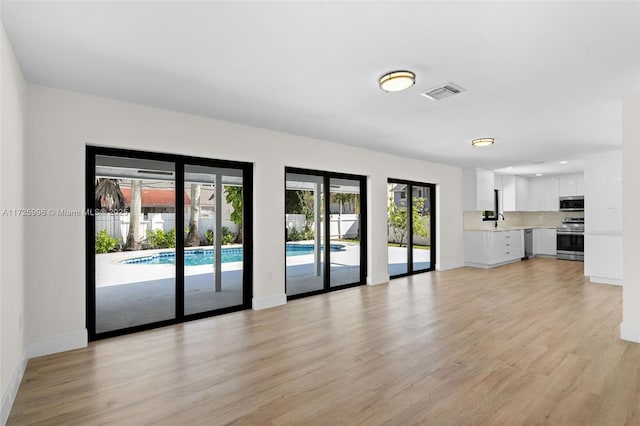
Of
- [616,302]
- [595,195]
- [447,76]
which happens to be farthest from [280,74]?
[595,195]

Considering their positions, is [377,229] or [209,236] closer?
[209,236]

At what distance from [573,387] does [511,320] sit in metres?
1.67

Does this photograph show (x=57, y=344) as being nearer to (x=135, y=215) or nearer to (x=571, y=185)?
(x=135, y=215)

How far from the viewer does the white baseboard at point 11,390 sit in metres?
2.15

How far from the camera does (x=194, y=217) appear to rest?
4.79 metres

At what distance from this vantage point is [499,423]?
6.93 feet

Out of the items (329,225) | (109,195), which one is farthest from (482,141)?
(109,195)

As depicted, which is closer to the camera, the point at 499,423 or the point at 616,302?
the point at 499,423

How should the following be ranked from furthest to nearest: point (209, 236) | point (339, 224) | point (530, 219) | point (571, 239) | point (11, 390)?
point (530, 219) < point (571, 239) < point (339, 224) < point (209, 236) < point (11, 390)

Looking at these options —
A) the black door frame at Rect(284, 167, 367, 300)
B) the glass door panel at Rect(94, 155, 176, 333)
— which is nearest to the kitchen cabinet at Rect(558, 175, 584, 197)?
the black door frame at Rect(284, 167, 367, 300)

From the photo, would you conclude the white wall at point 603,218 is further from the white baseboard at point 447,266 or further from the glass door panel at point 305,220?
the glass door panel at point 305,220

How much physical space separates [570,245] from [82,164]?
11072mm

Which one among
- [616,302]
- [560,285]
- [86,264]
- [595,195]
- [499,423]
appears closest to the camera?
[499,423]

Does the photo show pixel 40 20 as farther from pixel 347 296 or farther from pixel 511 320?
pixel 511 320
